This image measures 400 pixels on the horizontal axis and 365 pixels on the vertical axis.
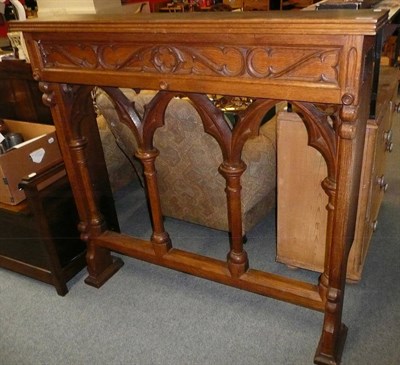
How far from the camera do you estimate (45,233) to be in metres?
1.78

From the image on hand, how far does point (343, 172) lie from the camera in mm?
1190

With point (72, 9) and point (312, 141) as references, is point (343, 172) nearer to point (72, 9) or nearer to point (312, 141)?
point (312, 141)

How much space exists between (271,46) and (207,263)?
923 millimetres

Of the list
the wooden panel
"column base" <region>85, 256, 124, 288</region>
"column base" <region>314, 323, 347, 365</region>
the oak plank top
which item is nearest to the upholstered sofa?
the wooden panel

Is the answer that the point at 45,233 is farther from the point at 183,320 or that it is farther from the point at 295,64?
the point at 295,64

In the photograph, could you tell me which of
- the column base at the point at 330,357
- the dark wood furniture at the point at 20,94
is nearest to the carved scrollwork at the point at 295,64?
the column base at the point at 330,357

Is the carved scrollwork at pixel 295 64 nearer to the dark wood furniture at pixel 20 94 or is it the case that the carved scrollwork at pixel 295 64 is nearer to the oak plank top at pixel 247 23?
the oak plank top at pixel 247 23

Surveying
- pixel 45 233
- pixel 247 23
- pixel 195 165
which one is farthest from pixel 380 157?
pixel 45 233

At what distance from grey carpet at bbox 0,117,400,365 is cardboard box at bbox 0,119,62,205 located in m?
0.50

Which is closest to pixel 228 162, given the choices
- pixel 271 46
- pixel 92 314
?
pixel 271 46

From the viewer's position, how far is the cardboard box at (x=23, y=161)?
1.74 metres

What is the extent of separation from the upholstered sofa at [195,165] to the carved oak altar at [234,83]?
242mm

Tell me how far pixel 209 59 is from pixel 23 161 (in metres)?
1.02

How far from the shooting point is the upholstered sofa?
1.77m
